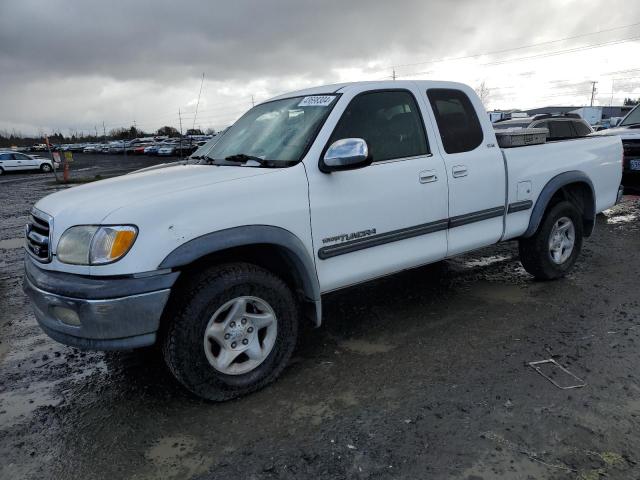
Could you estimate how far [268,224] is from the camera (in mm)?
2982

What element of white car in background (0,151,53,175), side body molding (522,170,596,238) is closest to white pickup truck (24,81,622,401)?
side body molding (522,170,596,238)

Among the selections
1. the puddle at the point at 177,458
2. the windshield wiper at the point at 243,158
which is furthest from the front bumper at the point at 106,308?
the windshield wiper at the point at 243,158

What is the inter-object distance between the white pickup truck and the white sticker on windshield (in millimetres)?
12

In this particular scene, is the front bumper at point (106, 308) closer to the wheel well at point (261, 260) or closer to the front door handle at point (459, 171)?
the wheel well at point (261, 260)

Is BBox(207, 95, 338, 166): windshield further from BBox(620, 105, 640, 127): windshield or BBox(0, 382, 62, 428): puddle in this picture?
BBox(620, 105, 640, 127): windshield

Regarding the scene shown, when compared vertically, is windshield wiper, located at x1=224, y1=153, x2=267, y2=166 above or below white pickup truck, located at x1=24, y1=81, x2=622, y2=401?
above

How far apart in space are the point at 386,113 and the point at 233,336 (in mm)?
2027

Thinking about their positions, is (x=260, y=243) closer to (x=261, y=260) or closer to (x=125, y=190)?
(x=261, y=260)

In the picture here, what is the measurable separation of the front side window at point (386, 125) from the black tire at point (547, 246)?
179cm

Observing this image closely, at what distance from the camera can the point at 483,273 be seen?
5516 mm

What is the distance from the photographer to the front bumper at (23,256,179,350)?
2.58 meters

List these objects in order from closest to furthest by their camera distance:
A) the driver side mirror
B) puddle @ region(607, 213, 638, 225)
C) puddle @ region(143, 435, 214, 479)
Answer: puddle @ region(143, 435, 214, 479), the driver side mirror, puddle @ region(607, 213, 638, 225)

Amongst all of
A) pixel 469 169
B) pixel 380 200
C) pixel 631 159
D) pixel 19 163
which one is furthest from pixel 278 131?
pixel 19 163

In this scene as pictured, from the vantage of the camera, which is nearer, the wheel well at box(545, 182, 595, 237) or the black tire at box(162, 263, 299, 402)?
the black tire at box(162, 263, 299, 402)
